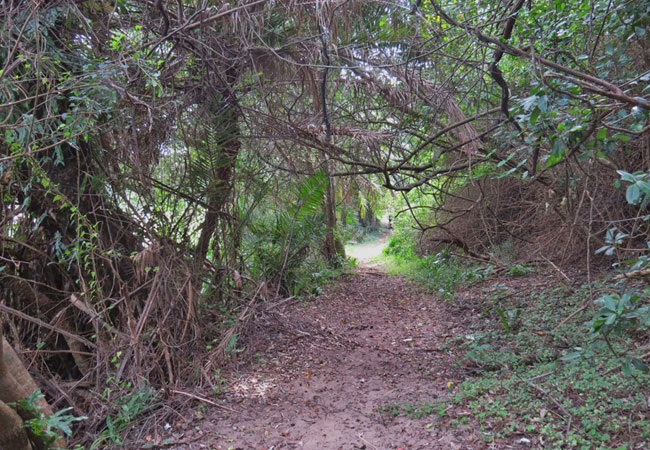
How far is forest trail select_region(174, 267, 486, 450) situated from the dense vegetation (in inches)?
18.2

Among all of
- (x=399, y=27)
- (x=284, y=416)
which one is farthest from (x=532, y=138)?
(x=399, y=27)

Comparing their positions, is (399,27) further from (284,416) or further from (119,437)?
(119,437)

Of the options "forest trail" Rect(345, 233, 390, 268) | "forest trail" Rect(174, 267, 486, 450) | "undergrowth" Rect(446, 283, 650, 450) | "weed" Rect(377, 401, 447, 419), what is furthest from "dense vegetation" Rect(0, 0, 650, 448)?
"forest trail" Rect(345, 233, 390, 268)

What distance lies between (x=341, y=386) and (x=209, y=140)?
9.16 feet

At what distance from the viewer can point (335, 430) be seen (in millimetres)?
3338

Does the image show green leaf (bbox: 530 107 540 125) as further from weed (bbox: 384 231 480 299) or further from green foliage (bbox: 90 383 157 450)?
weed (bbox: 384 231 480 299)

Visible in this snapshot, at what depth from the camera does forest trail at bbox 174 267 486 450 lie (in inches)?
126

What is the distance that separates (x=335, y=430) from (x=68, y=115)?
122 inches

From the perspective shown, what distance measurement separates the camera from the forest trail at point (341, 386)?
126 inches

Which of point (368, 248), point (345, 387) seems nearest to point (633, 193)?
point (345, 387)

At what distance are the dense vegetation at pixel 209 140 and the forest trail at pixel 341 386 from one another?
463mm

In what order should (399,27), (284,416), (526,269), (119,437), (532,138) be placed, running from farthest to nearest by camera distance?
(526,269) < (399,27) < (284,416) < (119,437) < (532,138)

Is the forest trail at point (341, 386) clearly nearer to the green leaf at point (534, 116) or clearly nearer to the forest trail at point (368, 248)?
the green leaf at point (534, 116)

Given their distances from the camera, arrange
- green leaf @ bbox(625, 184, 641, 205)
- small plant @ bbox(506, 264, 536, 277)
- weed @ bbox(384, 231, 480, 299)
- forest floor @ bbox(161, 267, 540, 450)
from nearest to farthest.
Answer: green leaf @ bbox(625, 184, 641, 205) < forest floor @ bbox(161, 267, 540, 450) < small plant @ bbox(506, 264, 536, 277) < weed @ bbox(384, 231, 480, 299)
